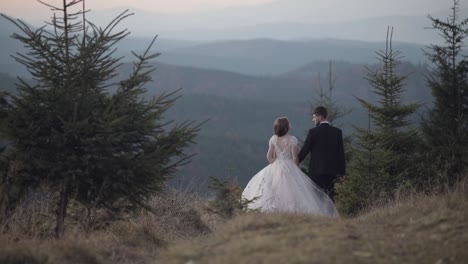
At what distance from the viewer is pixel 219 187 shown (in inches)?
292

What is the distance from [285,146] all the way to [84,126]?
3700 mm

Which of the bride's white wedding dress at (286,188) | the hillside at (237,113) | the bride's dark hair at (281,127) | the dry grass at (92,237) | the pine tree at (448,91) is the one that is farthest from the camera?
the hillside at (237,113)

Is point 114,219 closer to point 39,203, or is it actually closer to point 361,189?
point 39,203

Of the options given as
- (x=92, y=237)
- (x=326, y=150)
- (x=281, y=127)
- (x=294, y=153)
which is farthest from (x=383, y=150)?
(x=92, y=237)

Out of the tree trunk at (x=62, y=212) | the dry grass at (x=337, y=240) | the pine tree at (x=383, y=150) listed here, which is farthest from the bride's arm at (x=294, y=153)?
the tree trunk at (x=62, y=212)

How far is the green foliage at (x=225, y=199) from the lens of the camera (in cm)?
741

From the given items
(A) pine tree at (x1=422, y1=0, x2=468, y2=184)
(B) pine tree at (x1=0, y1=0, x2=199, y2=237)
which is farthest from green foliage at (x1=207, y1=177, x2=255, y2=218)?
(A) pine tree at (x1=422, y1=0, x2=468, y2=184)

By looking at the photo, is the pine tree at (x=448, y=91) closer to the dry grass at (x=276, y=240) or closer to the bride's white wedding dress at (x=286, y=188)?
the bride's white wedding dress at (x=286, y=188)

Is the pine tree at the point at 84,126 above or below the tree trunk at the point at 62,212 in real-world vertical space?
above

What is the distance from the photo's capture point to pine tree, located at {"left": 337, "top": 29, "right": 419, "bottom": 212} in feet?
39.1

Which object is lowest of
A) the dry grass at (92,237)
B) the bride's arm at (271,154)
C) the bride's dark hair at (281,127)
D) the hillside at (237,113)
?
the hillside at (237,113)

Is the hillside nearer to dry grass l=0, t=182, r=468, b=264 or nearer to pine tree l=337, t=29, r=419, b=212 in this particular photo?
pine tree l=337, t=29, r=419, b=212

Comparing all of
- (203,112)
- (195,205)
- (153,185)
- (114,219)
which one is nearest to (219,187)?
(153,185)

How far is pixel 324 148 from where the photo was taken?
370 inches
